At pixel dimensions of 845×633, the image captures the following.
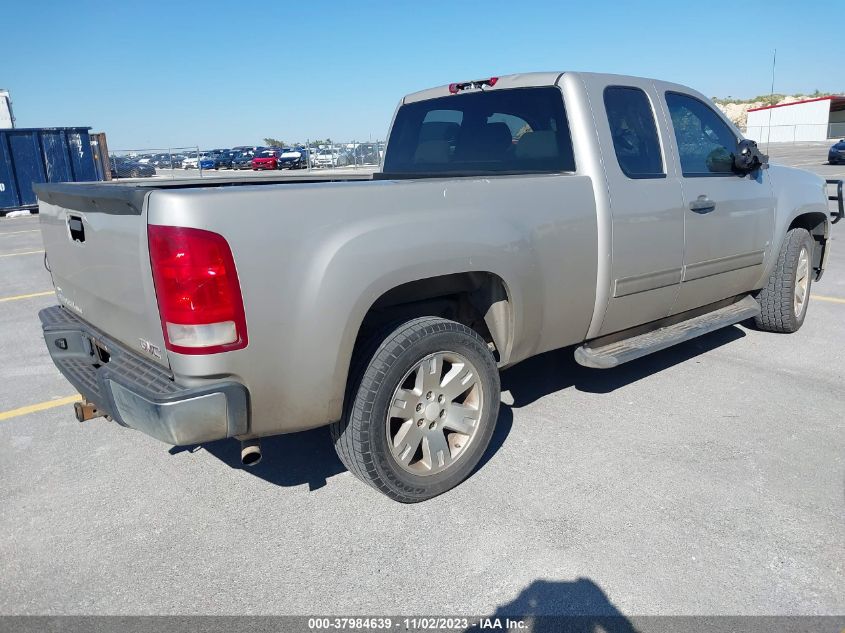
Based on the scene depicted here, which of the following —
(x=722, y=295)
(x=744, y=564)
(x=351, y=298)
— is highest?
(x=351, y=298)

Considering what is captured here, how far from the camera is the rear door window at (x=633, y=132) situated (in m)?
3.84

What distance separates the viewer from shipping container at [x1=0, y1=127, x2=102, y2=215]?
17.8 metres

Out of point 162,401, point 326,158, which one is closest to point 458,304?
point 162,401

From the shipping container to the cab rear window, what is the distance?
16.4 m

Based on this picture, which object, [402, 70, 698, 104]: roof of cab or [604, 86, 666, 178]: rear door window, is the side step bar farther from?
[402, 70, 698, 104]: roof of cab

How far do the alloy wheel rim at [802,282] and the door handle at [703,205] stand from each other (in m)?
1.81

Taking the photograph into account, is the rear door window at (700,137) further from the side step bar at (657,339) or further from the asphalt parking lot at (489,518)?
the asphalt parking lot at (489,518)

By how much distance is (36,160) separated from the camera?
18219 millimetres

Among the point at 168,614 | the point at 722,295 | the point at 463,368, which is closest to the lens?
the point at 168,614

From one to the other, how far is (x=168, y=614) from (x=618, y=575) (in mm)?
1670

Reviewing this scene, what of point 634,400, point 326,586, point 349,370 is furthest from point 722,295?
point 326,586

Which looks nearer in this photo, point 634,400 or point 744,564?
point 744,564

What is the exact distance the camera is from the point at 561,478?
332cm

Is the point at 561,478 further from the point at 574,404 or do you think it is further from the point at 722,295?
the point at 722,295
